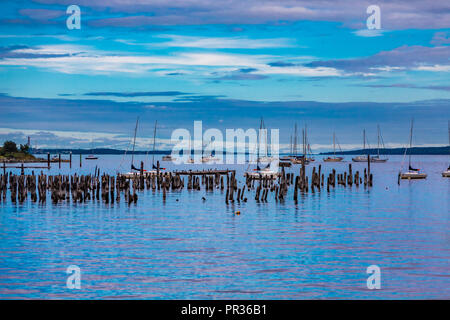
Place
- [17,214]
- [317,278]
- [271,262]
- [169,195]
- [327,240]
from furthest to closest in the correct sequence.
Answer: [169,195]
[17,214]
[327,240]
[271,262]
[317,278]

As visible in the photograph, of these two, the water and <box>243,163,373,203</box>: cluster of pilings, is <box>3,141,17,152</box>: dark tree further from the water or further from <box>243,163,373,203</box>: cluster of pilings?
the water

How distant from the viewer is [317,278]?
22703 mm

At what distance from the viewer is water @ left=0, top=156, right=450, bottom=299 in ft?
69.7

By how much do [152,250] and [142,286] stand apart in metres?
7.54

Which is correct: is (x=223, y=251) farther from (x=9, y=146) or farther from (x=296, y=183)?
(x=9, y=146)

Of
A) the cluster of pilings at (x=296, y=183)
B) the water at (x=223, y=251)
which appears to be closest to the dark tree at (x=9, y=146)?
the cluster of pilings at (x=296, y=183)

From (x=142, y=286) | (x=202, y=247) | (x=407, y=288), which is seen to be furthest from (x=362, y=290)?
(x=202, y=247)

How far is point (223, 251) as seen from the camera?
2880 centimetres

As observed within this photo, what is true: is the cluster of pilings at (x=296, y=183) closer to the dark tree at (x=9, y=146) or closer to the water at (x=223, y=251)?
the water at (x=223, y=251)

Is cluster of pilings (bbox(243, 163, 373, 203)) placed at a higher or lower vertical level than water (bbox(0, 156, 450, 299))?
higher

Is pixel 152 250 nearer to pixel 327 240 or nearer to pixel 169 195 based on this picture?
pixel 327 240

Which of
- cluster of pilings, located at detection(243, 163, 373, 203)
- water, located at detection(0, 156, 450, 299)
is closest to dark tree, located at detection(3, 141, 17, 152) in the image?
cluster of pilings, located at detection(243, 163, 373, 203)
